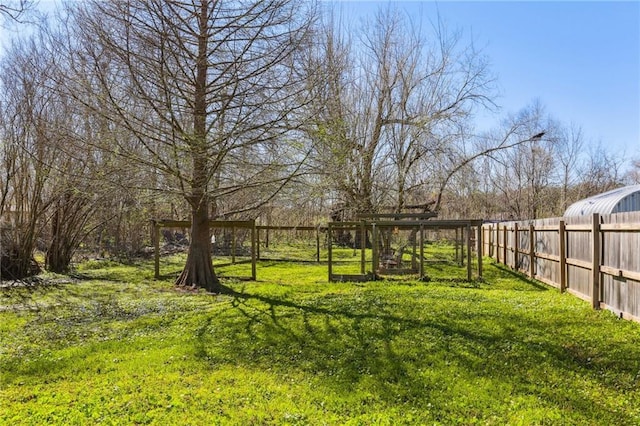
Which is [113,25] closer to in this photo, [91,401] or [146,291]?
[146,291]

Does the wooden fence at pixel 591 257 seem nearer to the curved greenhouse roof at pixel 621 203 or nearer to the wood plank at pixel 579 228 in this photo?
the wood plank at pixel 579 228

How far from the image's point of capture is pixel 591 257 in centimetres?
651

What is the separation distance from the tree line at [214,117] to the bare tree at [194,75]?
0.10 feet

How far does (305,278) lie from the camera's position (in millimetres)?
10344

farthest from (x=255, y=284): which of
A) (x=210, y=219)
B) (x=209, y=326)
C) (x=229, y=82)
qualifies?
(x=229, y=82)

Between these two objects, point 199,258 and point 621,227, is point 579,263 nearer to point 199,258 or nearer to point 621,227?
point 621,227

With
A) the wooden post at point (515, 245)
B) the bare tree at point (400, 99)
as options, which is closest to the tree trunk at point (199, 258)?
the bare tree at point (400, 99)

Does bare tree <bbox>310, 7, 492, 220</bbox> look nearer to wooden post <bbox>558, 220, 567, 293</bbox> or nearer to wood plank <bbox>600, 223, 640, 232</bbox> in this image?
wooden post <bbox>558, 220, 567, 293</bbox>

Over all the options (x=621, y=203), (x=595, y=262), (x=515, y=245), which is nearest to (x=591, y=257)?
(x=595, y=262)

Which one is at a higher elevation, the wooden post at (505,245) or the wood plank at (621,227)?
the wood plank at (621,227)

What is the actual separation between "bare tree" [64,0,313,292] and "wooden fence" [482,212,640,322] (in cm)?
485

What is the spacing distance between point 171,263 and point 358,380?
1091 cm

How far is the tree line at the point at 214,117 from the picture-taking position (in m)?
6.96

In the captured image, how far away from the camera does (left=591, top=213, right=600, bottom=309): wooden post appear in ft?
20.2
